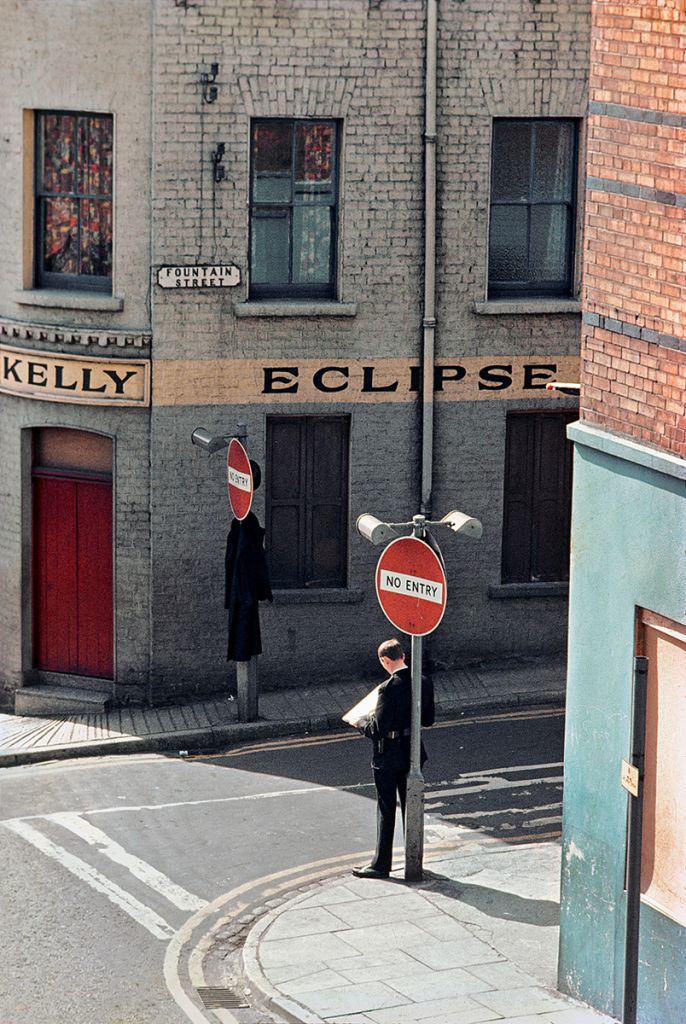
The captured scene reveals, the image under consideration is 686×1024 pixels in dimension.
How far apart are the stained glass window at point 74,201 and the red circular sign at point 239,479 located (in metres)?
2.57

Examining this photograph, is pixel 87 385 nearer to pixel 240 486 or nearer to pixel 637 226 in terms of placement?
pixel 240 486

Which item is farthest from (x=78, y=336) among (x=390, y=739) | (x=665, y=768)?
(x=665, y=768)

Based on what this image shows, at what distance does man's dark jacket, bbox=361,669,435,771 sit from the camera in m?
14.1

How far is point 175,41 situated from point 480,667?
290 inches

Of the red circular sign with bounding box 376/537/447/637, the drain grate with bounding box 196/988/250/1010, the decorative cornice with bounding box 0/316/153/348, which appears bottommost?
the drain grate with bounding box 196/988/250/1010

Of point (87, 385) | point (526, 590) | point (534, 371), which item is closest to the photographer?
point (87, 385)

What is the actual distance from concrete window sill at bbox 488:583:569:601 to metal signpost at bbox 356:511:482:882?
5735 millimetres

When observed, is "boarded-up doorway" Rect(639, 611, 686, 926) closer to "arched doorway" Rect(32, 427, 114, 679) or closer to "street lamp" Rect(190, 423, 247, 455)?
"street lamp" Rect(190, 423, 247, 455)

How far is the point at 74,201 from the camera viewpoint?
18922 millimetres

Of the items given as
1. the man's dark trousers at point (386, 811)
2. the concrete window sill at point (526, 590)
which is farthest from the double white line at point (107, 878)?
the concrete window sill at point (526, 590)

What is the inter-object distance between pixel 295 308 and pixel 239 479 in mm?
2170

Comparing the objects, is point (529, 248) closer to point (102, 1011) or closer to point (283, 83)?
point (283, 83)

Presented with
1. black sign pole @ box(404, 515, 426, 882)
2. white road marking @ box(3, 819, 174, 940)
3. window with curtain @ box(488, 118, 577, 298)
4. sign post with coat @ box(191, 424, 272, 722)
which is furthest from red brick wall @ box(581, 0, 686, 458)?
window with curtain @ box(488, 118, 577, 298)

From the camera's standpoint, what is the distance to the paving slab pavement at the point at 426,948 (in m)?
11.8
